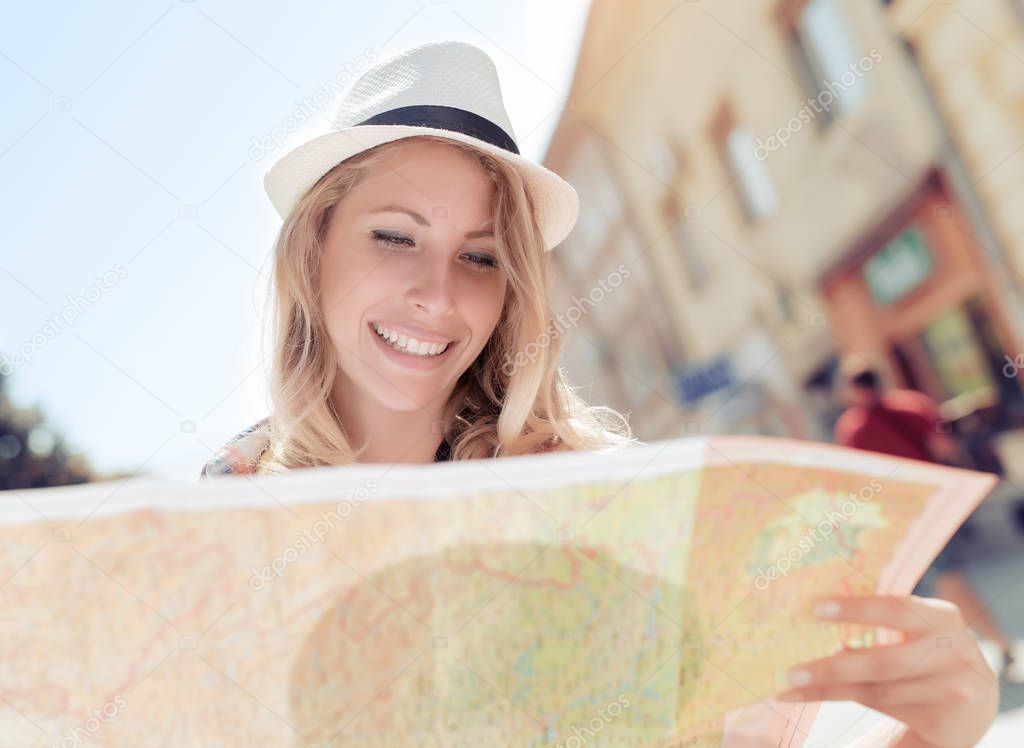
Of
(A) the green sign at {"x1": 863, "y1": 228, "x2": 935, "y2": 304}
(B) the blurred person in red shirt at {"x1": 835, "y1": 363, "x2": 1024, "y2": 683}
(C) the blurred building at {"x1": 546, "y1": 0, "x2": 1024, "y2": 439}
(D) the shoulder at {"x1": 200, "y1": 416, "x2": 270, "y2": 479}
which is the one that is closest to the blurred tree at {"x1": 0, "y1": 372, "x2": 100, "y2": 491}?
(C) the blurred building at {"x1": 546, "y1": 0, "x2": 1024, "y2": 439}

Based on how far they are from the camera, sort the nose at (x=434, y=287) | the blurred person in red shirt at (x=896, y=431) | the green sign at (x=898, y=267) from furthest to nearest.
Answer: the green sign at (x=898, y=267) < the blurred person in red shirt at (x=896, y=431) < the nose at (x=434, y=287)

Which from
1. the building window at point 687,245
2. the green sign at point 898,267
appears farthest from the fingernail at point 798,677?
the building window at point 687,245

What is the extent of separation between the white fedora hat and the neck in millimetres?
485

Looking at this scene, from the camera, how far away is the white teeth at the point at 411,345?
5.19 feet

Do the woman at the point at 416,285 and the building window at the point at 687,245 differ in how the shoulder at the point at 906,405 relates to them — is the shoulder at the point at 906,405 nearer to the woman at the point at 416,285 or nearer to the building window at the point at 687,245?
the woman at the point at 416,285

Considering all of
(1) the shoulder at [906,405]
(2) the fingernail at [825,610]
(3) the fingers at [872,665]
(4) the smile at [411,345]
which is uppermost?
(2) the fingernail at [825,610]

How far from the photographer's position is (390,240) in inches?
62.9

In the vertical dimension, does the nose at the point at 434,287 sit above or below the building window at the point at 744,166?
above

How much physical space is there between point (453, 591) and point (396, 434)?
3.61 feet

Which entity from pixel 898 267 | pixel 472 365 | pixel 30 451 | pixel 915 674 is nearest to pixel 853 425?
pixel 472 365

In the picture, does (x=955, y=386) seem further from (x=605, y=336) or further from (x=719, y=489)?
(x=605, y=336)

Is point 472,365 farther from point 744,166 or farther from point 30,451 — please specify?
point 30,451

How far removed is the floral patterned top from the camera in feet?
5.49

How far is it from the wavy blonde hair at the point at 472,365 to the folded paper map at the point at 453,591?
85 centimetres
